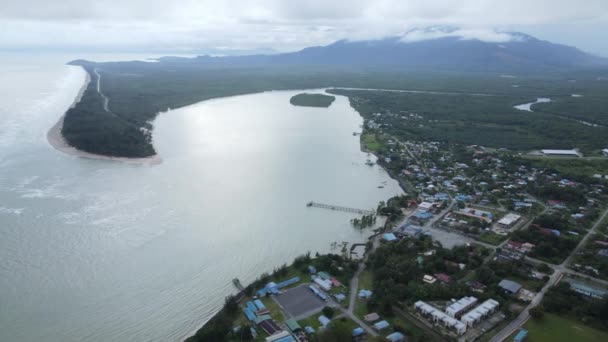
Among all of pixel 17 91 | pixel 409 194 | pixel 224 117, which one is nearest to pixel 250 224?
pixel 409 194

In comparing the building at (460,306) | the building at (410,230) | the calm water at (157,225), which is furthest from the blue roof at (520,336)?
the calm water at (157,225)

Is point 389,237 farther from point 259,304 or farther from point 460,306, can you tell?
point 259,304

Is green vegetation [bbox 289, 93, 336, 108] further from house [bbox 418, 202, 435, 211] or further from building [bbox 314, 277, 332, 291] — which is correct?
building [bbox 314, 277, 332, 291]

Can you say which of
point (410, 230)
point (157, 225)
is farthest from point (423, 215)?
point (157, 225)

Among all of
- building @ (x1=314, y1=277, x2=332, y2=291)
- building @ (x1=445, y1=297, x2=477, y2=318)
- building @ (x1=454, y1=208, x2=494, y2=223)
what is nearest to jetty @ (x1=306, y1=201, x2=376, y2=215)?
building @ (x1=454, y1=208, x2=494, y2=223)

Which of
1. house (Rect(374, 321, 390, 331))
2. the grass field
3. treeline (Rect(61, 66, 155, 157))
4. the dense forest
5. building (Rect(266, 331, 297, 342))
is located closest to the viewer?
building (Rect(266, 331, 297, 342))

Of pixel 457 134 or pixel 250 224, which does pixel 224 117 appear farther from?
pixel 250 224

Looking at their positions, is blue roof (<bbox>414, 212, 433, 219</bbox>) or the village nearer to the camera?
the village
